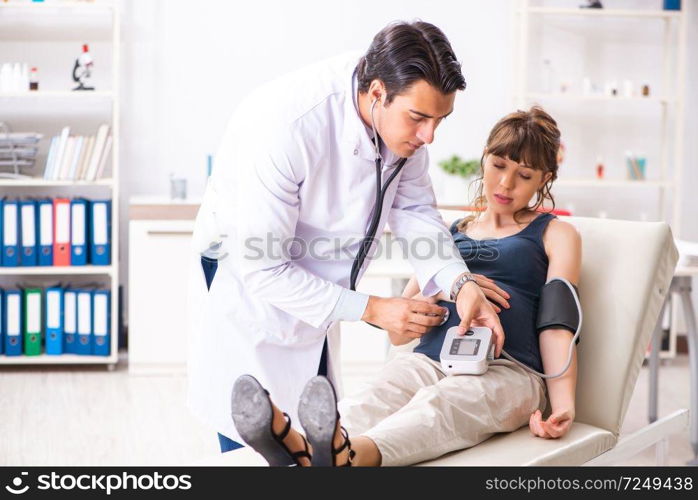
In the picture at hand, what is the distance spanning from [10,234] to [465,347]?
2349mm

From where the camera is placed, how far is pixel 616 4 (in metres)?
3.92

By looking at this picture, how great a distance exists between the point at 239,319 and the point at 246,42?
7.87 ft

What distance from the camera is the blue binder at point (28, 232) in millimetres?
3387

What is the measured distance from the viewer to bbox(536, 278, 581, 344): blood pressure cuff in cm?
175

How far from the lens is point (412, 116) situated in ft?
4.53

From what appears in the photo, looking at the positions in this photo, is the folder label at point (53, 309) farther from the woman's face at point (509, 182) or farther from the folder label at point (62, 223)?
the woman's face at point (509, 182)

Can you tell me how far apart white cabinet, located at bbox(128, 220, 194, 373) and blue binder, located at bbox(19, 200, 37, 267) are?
0.38 meters

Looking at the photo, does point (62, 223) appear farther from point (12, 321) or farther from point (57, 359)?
point (57, 359)

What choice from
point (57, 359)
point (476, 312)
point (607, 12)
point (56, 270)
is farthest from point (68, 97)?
point (476, 312)

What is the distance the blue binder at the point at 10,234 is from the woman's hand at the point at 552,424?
2432 millimetres

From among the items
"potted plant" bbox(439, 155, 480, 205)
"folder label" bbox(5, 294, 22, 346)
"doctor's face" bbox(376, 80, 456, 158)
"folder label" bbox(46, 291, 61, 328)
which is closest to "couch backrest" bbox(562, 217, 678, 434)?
"doctor's face" bbox(376, 80, 456, 158)

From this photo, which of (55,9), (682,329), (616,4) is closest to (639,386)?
(682,329)
